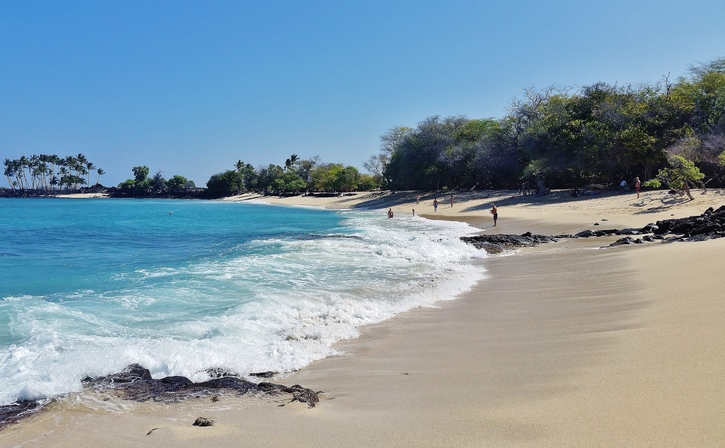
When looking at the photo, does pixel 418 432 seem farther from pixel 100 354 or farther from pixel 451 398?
pixel 100 354

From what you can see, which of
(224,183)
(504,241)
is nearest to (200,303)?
(504,241)

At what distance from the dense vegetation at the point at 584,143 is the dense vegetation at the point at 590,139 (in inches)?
2.9

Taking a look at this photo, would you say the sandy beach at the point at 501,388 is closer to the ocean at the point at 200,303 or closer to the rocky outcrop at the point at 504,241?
the ocean at the point at 200,303

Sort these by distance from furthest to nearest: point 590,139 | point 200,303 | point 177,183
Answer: point 177,183
point 590,139
point 200,303

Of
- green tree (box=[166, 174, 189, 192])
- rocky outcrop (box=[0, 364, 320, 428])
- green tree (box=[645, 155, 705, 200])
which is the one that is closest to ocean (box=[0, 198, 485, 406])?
rocky outcrop (box=[0, 364, 320, 428])

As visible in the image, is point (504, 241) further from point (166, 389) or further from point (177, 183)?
point (177, 183)

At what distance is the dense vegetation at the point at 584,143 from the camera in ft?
107

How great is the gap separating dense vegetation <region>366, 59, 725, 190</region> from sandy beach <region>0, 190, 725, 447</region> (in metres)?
23.0

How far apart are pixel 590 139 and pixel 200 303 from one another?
122ft

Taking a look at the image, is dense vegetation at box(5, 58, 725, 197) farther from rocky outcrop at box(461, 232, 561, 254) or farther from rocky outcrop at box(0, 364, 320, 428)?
rocky outcrop at box(0, 364, 320, 428)

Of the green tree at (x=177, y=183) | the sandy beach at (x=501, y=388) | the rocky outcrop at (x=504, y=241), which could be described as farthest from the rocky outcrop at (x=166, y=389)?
the green tree at (x=177, y=183)

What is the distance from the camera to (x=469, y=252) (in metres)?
17.1

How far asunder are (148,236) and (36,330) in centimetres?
2149

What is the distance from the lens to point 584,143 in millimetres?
38688
